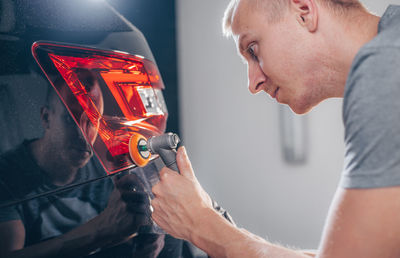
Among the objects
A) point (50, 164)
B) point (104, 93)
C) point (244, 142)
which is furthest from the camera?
point (244, 142)

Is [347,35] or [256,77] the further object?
[256,77]

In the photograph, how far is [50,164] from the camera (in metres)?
0.50

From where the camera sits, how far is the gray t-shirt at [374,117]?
536mm

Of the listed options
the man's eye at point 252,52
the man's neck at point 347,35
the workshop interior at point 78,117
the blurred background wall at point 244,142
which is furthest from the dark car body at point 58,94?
the blurred background wall at point 244,142

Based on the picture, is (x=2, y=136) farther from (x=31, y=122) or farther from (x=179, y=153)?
(x=179, y=153)

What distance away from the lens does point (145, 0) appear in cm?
158

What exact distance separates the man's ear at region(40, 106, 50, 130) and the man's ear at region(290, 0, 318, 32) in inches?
26.3

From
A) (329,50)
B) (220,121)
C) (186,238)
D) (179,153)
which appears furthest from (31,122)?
(220,121)

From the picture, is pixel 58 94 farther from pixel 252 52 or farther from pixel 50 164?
pixel 252 52

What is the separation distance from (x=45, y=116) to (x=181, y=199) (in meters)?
0.36

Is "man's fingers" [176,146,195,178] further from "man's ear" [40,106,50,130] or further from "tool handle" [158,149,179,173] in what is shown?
"man's ear" [40,106,50,130]

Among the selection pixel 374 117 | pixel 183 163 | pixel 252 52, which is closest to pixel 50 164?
pixel 183 163

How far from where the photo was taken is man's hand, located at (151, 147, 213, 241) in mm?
719

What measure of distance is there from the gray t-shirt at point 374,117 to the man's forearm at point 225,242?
244 millimetres
